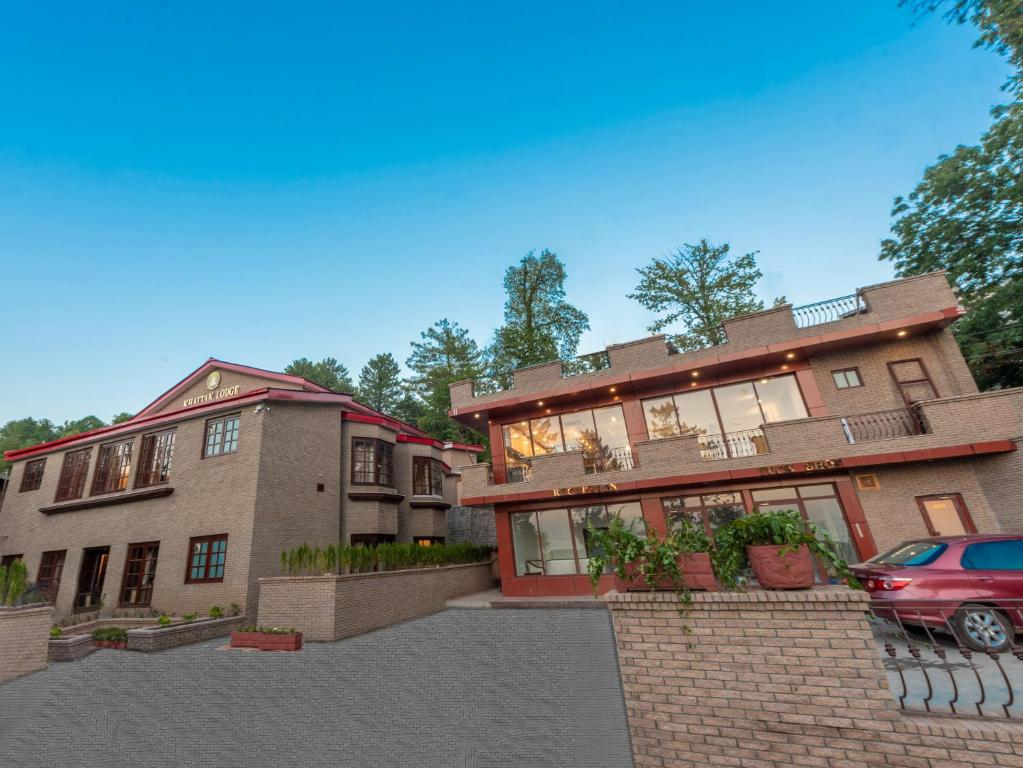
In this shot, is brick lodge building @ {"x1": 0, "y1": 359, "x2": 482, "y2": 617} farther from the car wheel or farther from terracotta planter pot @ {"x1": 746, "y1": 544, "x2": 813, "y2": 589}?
the car wheel

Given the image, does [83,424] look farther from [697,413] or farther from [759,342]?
[759,342]

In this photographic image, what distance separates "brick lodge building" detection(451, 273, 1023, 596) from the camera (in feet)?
33.1

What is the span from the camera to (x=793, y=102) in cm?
1914

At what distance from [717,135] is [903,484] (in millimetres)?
17470

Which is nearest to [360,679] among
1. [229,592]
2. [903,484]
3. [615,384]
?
[229,592]

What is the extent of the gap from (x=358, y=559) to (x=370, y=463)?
574cm

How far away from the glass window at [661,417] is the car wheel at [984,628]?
310 inches

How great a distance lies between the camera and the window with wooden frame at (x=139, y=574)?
13.6 metres

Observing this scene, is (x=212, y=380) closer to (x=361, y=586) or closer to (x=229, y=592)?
(x=229, y=592)

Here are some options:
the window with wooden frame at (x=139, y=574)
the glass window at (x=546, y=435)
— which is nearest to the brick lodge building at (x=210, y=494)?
the window with wooden frame at (x=139, y=574)

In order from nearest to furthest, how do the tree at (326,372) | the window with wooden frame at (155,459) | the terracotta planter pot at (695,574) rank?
the terracotta planter pot at (695,574) < the window with wooden frame at (155,459) < the tree at (326,372)

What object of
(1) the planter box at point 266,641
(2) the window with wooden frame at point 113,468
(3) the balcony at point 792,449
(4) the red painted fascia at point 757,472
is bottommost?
(1) the planter box at point 266,641

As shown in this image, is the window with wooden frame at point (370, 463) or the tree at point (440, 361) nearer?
the window with wooden frame at point (370, 463)

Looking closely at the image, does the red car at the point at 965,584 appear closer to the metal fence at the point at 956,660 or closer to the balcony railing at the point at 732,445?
the metal fence at the point at 956,660
